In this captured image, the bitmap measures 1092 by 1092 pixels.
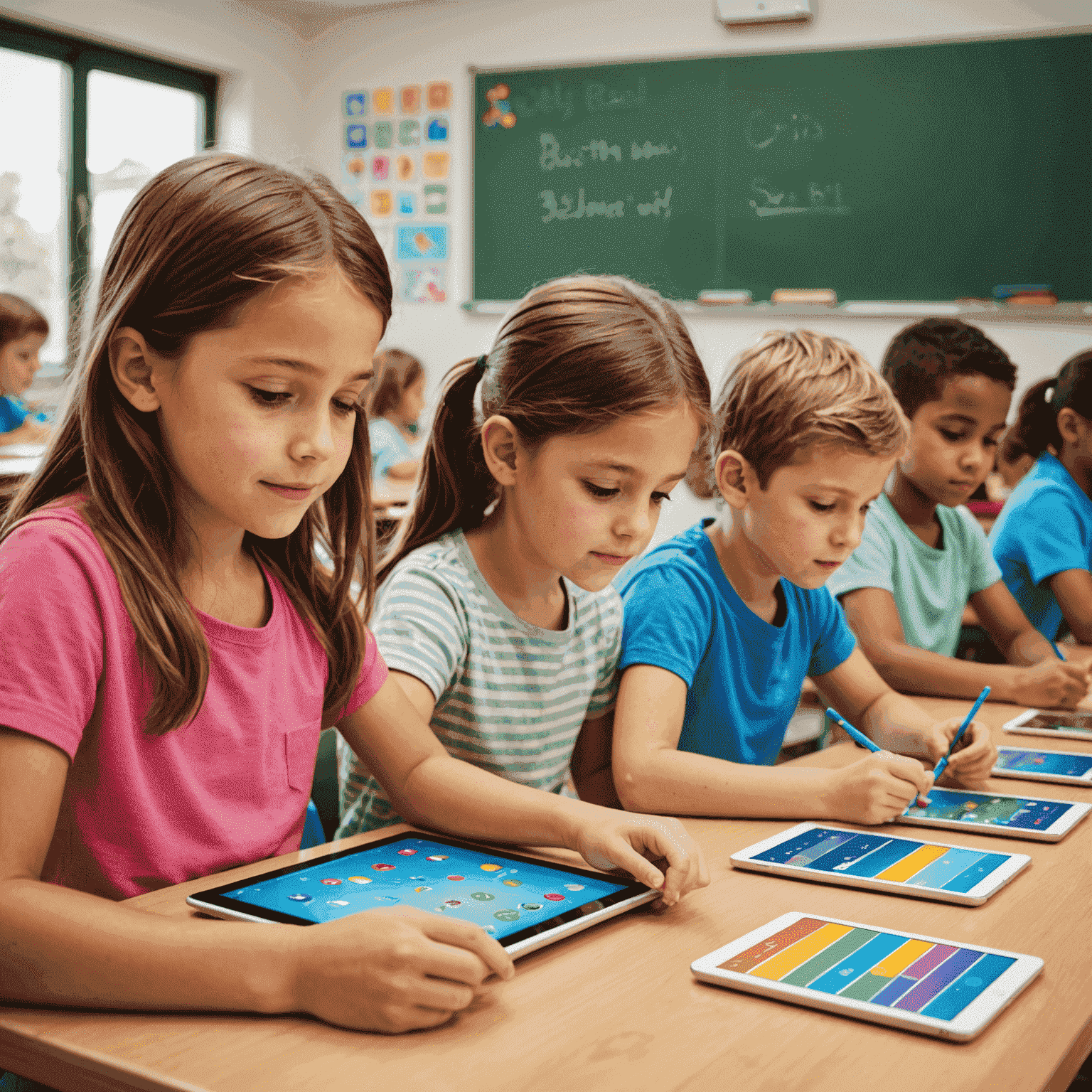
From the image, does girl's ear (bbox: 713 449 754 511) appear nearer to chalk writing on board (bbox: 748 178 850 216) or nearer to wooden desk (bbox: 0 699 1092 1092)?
wooden desk (bbox: 0 699 1092 1092)

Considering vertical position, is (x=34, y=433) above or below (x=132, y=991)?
above

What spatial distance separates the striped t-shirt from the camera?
1.21 meters

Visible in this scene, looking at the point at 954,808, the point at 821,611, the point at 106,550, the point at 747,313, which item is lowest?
the point at 954,808

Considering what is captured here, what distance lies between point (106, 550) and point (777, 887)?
1.89ft

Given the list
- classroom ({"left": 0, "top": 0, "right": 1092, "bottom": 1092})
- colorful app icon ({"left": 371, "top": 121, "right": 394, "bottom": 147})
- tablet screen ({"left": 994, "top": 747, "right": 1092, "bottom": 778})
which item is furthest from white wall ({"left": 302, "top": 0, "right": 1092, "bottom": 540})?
tablet screen ({"left": 994, "top": 747, "right": 1092, "bottom": 778})

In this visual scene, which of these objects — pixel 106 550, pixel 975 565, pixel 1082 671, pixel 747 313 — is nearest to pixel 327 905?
pixel 106 550

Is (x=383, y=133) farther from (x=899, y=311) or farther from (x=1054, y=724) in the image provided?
(x=1054, y=724)

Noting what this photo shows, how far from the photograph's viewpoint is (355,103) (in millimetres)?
5816

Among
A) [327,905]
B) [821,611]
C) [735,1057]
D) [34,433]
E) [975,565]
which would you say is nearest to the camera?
[735,1057]

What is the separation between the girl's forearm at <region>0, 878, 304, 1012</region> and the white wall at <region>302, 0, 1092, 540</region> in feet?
13.4

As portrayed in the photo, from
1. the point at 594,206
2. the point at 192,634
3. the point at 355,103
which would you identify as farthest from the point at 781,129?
the point at 192,634

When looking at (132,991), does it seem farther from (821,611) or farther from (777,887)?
(821,611)

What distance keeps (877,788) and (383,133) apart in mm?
5314

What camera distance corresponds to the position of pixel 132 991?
0.68 m
